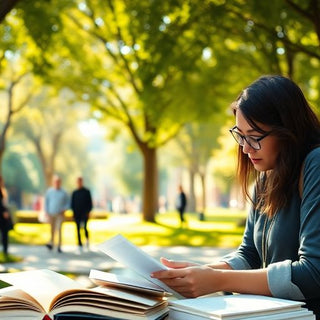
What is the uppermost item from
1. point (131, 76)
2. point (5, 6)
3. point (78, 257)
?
point (131, 76)

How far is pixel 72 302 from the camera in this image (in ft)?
7.03

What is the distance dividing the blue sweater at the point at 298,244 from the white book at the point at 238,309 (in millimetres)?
138

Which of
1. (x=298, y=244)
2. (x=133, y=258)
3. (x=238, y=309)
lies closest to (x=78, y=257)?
(x=133, y=258)

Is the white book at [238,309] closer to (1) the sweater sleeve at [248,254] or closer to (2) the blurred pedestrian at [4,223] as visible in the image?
(1) the sweater sleeve at [248,254]

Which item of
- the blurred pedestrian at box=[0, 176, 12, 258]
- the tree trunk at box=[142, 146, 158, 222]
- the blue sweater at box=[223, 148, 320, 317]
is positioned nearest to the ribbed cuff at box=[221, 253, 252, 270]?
the blue sweater at box=[223, 148, 320, 317]

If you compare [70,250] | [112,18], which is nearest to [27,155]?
[112,18]

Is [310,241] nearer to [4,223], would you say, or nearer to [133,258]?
[133,258]

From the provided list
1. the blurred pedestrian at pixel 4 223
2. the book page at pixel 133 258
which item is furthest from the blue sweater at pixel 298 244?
the blurred pedestrian at pixel 4 223

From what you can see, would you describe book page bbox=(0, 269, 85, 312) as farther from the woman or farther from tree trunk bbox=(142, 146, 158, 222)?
tree trunk bbox=(142, 146, 158, 222)

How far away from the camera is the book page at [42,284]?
2.23 meters

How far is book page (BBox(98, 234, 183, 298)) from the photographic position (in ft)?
7.98

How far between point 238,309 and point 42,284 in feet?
2.31

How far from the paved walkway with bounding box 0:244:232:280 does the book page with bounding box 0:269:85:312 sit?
363 inches

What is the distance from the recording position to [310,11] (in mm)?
14203
